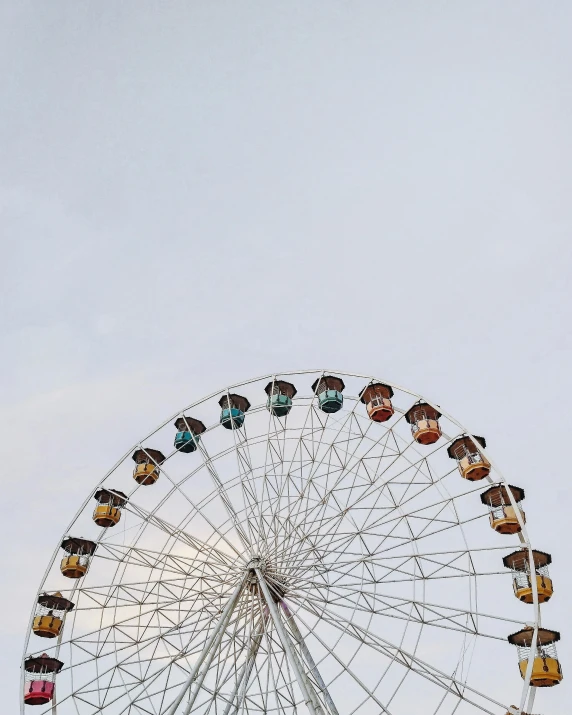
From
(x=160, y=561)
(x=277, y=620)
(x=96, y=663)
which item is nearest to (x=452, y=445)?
(x=277, y=620)

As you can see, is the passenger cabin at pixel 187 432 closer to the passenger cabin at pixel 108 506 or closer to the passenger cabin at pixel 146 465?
the passenger cabin at pixel 146 465

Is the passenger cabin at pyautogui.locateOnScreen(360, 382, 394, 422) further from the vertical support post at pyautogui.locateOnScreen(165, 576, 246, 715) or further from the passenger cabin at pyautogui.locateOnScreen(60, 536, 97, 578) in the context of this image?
the passenger cabin at pyautogui.locateOnScreen(60, 536, 97, 578)

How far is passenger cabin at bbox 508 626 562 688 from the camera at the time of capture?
816 inches

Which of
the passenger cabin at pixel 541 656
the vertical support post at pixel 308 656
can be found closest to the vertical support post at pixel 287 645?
the vertical support post at pixel 308 656

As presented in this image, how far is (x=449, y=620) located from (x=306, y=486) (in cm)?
571

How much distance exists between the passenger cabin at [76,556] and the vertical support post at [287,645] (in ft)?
21.8

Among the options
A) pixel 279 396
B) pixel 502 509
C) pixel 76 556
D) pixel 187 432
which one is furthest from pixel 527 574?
pixel 76 556

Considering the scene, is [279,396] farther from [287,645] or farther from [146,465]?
[287,645]

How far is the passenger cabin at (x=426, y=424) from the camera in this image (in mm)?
25047

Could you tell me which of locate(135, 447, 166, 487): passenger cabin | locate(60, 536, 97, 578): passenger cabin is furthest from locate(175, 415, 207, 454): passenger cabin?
locate(60, 536, 97, 578): passenger cabin

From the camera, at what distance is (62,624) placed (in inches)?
1018

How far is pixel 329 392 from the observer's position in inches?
1057

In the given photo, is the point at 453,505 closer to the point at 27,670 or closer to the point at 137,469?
the point at 137,469

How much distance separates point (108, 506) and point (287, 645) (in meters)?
9.00
